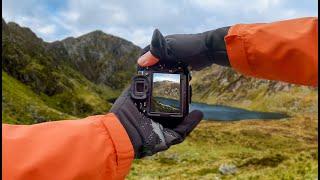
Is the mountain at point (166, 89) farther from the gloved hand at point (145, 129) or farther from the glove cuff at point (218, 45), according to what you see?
the glove cuff at point (218, 45)

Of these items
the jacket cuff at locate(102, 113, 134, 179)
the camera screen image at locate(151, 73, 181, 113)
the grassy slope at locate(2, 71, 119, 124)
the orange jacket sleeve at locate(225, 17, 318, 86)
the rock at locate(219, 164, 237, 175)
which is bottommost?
the grassy slope at locate(2, 71, 119, 124)

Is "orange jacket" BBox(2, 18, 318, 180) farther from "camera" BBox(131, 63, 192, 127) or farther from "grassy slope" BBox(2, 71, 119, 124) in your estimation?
"grassy slope" BBox(2, 71, 119, 124)

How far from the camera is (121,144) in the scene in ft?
12.8

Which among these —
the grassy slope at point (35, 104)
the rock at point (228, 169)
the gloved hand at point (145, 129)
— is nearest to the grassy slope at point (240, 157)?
the rock at point (228, 169)

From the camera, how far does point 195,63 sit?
176 inches

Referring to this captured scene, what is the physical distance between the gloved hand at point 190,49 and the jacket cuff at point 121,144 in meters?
0.73

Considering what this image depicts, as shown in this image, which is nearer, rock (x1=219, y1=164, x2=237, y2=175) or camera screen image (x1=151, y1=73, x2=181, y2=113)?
camera screen image (x1=151, y1=73, x2=181, y2=113)

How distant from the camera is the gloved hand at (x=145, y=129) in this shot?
4.12 m

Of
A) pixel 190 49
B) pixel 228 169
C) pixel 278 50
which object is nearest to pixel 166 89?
pixel 190 49

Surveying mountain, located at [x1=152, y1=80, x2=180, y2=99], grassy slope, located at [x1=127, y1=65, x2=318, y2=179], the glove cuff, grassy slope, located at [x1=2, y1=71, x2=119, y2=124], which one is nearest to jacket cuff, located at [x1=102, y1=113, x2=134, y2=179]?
mountain, located at [x1=152, y1=80, x2=180, y2=99]

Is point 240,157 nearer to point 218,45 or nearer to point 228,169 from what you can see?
point 228,169

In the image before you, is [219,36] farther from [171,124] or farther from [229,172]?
[229,172]

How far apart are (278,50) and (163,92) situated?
1125 mm

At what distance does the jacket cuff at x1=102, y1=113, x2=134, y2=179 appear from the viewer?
12.6ft
